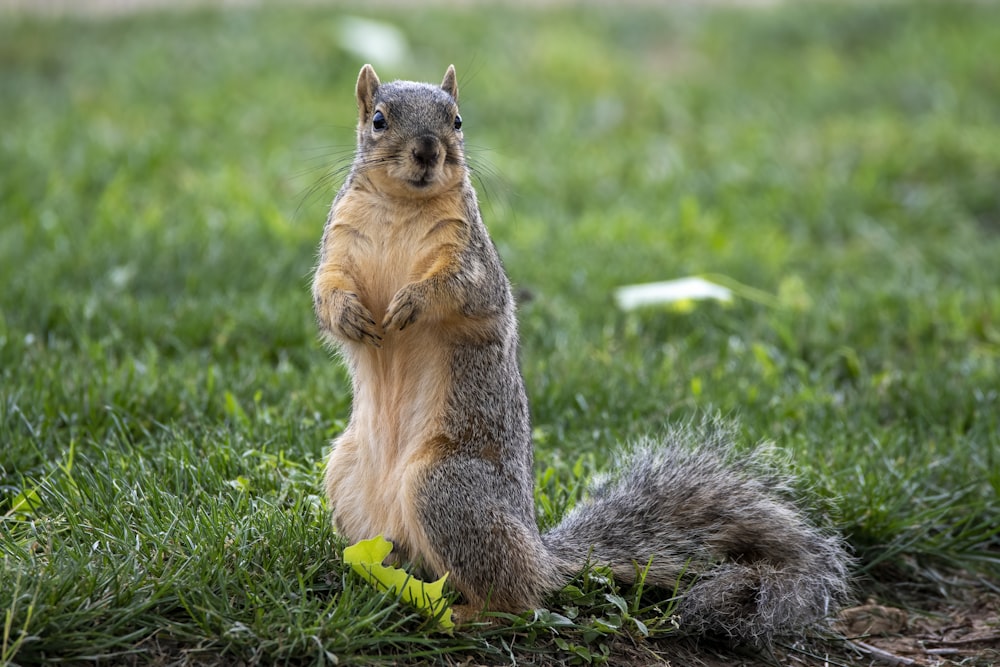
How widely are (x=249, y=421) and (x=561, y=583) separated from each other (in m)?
1.24

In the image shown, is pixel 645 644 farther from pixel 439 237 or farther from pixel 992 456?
pixel 992 456

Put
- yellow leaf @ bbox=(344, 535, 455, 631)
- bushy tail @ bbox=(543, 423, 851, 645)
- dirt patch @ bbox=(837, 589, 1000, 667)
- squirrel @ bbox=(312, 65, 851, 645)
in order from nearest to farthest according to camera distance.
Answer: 1. yellow leaf @ bbox=(344, 535, 455, 631)
2. squirrel @ bbox=(312, 65, 851, 645)
3. bushy tail @ bbox=(543, 423, 851, 645)
4. dirt patch @ bbox=(837, 589, 1000, 667)

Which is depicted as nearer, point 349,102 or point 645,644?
point 645,644

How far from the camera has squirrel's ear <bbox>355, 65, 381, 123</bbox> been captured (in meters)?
3.07

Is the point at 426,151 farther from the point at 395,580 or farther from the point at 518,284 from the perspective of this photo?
the point at 518,284

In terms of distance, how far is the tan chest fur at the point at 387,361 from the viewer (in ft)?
9.26

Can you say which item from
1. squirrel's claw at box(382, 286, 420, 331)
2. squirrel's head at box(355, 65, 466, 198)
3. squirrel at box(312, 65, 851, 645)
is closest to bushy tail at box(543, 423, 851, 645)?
squirrel at box(312, 65, 851, 645)

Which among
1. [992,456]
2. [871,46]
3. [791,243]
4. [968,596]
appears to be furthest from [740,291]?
[871,46]

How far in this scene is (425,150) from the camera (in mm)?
2799

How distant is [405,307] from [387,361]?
20cm

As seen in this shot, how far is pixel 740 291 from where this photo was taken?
16.6 feet

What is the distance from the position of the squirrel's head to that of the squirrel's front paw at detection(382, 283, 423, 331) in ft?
0.85

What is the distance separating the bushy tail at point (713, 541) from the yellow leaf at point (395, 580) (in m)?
0.39

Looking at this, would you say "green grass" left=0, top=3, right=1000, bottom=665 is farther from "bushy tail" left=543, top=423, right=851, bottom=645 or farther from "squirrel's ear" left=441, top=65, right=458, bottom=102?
"squirrel's ear" left=441, top=65, right=458, bottom=102
